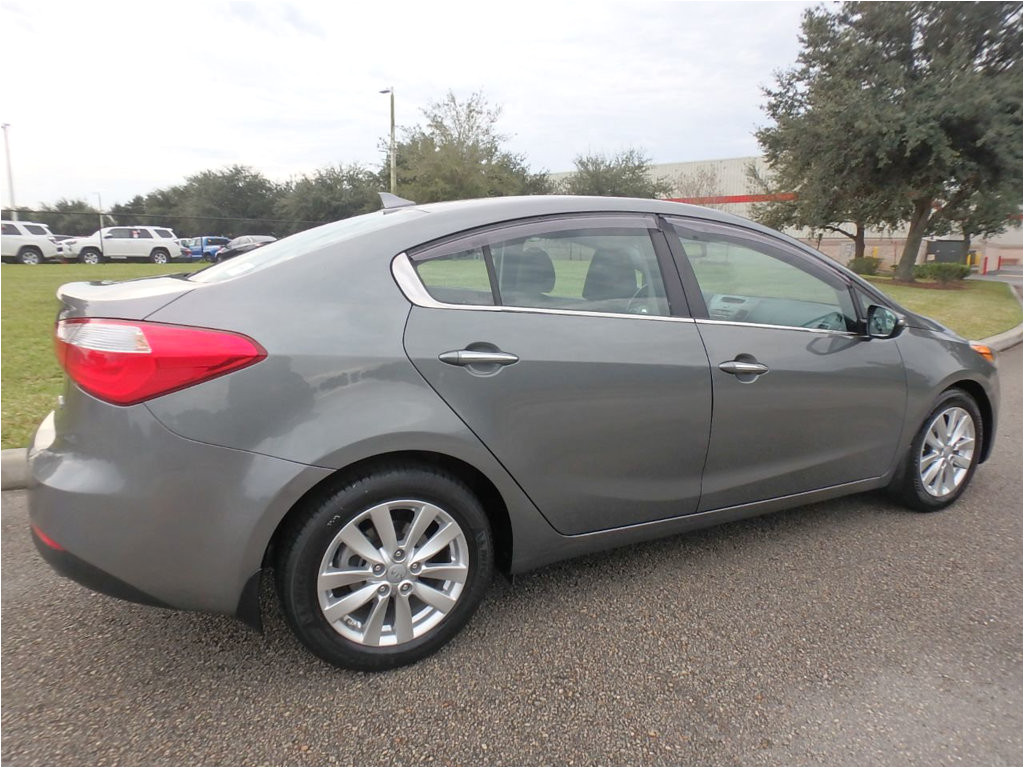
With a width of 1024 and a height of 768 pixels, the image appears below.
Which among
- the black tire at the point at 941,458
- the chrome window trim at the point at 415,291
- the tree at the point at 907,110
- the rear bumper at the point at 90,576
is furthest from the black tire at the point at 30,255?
the black tire at the point at 941,458

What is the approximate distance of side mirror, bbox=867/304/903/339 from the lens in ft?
10.7

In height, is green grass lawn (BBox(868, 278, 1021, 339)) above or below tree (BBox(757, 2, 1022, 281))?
below

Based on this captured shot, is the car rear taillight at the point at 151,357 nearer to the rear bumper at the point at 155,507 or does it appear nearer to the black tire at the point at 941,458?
the rear bumper at the point at 155,507

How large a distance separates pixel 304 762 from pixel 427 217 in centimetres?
176

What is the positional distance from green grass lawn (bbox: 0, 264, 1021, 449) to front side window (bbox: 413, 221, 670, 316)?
8 centimetres

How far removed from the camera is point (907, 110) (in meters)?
19.3

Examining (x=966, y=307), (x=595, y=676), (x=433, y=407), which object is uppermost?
(x=433, y=407)

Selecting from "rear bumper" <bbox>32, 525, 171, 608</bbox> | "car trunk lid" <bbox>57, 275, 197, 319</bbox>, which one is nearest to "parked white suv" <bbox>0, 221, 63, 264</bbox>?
"car trunk lid" <bbox>57, 275, 197, 319</bbox>

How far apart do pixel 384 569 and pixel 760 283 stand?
210cm

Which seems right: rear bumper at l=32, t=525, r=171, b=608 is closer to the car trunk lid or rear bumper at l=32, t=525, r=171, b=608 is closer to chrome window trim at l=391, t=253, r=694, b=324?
the car trunk lid

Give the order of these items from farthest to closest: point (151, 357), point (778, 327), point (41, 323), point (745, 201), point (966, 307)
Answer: point (745, 201) → point (966, 307) → point (41, 323) → point (778, 327) → point (151, 357)

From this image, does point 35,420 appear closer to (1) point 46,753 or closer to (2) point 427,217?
(1) point 46,753

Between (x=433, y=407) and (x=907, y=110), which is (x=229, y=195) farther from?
(x=433, y=407)

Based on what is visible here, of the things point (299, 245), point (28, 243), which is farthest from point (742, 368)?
point (28, 243)
